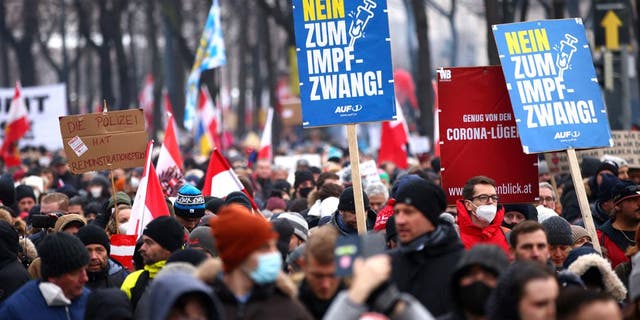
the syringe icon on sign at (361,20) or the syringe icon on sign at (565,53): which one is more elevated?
the syringe icon on sign at (361,20)

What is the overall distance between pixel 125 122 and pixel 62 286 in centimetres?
475

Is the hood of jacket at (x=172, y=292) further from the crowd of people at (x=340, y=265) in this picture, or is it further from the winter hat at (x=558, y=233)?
the winter hat at (x=558, y=233)

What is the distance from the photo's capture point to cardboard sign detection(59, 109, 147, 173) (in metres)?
11.7

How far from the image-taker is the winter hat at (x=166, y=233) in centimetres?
795

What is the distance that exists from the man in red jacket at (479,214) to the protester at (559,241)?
17.9 inches

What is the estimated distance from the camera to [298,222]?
9.49 metres

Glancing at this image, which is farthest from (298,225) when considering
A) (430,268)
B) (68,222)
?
(430,268)

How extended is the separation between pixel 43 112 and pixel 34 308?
785 inches

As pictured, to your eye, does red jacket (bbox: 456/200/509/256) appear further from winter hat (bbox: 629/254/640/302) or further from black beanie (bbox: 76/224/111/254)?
black beanie (bbox: 76/224/111/254)

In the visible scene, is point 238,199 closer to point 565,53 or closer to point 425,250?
point 565,53

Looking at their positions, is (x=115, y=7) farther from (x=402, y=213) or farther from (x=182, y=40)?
(x=402, y=213)

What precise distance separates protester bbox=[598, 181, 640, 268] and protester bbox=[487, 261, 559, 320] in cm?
401

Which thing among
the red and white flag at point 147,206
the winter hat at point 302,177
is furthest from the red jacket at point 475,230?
the winter hat at point 302,177

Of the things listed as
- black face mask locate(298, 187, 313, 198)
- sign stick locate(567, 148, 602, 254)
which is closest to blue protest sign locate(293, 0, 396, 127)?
sign stick locate(567, 148, 602, 254)
